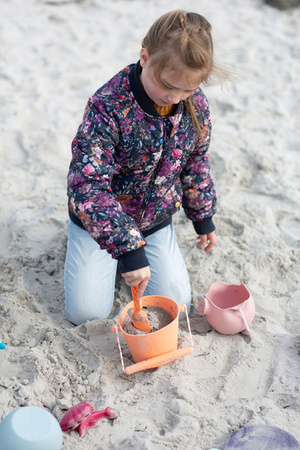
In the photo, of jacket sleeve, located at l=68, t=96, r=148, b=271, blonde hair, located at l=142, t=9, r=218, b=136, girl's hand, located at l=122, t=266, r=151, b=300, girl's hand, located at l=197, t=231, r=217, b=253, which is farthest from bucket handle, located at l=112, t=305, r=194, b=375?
blonde hair, located at l=142, t=9, r=218, b=136

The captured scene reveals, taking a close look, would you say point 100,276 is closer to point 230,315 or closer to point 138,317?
point 138,317

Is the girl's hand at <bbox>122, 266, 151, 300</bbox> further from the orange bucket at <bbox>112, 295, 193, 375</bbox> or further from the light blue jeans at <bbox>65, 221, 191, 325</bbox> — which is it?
the light blue jeans at <bbox>65, 221, 191, 325</bbox>

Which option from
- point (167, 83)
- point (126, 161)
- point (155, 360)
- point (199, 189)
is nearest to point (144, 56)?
point (167, 83)

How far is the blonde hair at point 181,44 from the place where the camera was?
146 cm

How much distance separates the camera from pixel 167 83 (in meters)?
1.52

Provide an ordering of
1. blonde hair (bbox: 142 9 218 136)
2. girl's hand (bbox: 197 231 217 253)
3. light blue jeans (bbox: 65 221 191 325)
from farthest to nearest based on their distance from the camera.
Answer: girl's hand (bbox: 197 231 217 253) < light blue jeans (bbox: 65 221 191 325) < blonde hair (bbox: 142 9 218 136)

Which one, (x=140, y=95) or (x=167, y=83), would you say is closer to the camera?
(x=167, y=83)

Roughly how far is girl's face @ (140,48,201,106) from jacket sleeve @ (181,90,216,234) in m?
0.38

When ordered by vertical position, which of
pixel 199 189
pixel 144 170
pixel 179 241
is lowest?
pixel 179 241

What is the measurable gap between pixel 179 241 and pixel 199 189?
0.39 metres

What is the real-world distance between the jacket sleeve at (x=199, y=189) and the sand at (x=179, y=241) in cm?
24

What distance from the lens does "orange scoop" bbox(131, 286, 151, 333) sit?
168 centimetres

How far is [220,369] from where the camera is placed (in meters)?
1.67

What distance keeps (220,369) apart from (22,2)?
14.0ft
